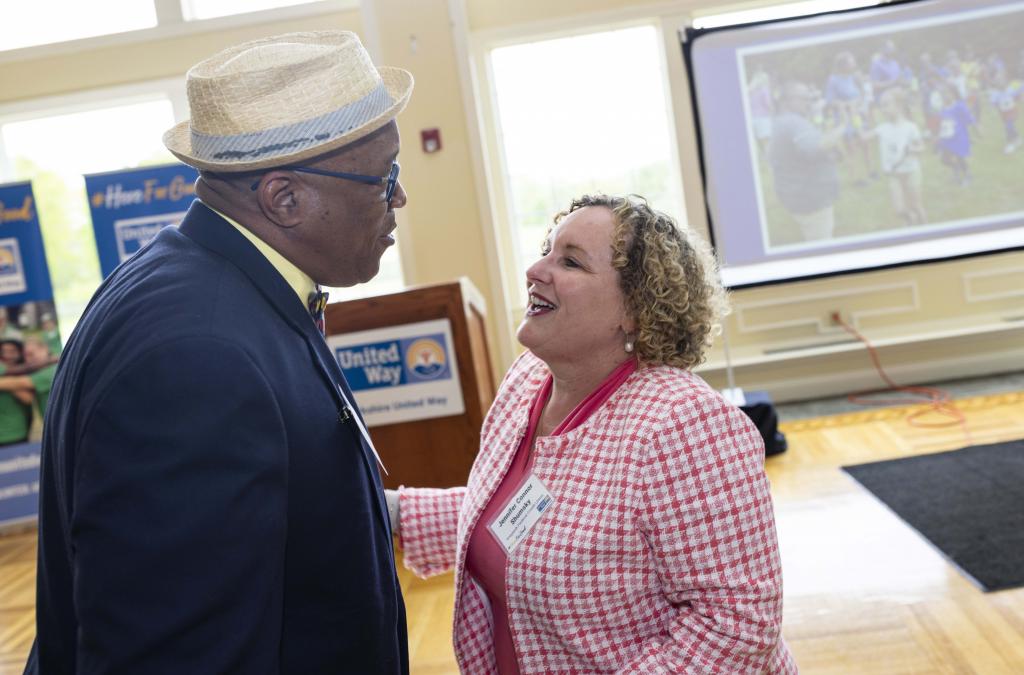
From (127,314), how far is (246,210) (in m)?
0.23

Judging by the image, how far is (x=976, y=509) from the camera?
3.78m

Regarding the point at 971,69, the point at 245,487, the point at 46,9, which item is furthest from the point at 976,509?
the point at 46,9

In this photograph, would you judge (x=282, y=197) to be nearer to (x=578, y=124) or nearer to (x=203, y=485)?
(x=203, y=485)

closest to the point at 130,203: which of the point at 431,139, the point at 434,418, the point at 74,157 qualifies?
the point at 74,157

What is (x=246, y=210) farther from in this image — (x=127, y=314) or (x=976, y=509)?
(x=976, y=509)

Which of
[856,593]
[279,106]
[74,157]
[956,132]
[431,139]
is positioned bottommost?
[856,593]

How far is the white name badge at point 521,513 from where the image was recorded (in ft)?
4.82

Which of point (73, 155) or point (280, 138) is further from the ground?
point (73, 155)

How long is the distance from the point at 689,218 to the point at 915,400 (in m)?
1.90

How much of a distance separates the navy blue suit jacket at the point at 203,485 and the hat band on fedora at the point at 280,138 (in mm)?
76

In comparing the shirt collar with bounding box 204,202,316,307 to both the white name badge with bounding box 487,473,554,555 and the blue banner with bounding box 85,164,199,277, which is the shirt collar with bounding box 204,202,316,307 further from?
the blue banner with bounding box 85,164,199,277

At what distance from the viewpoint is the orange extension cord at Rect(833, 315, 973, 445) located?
5234mm

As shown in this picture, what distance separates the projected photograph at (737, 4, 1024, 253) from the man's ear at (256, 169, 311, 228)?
5.09m

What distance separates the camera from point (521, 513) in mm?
1501
